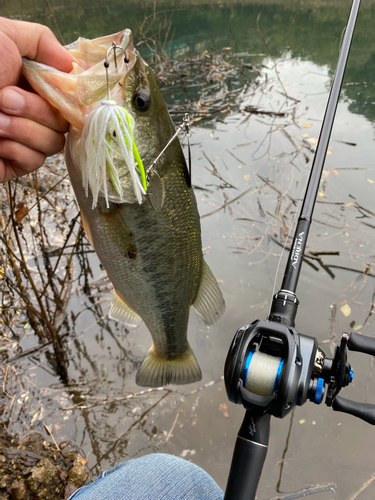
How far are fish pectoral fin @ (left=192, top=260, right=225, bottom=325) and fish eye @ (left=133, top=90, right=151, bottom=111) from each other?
76cm

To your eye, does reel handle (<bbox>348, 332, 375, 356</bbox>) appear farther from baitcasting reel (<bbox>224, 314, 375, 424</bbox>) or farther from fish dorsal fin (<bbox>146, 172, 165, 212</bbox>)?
fish dorsal fin (<bbox>146, 172, 165, 212</bbox>)

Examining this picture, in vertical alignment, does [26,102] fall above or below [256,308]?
above

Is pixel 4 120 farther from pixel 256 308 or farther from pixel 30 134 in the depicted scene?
pixel 256 308

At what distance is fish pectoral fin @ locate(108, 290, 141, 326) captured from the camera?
1.73 meters

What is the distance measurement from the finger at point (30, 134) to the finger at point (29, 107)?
0.06ft

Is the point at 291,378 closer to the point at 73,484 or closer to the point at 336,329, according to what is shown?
the point at 73,484

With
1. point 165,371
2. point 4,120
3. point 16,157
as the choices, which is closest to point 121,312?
point 165,371

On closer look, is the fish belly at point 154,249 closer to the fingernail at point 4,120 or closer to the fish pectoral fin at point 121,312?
the fish pectoral fin at point 121,312

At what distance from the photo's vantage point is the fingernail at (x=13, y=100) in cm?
106

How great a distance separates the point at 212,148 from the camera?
5.32m

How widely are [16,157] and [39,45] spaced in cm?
38

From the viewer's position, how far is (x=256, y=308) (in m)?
3.09

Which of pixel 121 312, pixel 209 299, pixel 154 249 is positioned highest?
pixel 154 249

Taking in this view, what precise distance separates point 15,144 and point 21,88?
0.62ft
